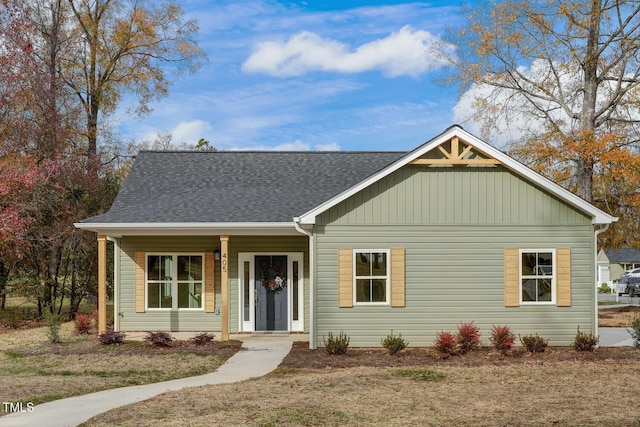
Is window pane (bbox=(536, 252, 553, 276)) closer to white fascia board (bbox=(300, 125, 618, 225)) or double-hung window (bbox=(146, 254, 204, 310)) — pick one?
white fascia board (bbox=(300, 125, 618, 225))

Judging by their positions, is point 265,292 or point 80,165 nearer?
point 265,292

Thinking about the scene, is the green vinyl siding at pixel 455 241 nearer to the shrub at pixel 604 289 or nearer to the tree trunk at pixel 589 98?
the tree trunk at pixel 589 98

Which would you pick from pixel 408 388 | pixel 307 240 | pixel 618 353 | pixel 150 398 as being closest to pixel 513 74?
pixel 307 240

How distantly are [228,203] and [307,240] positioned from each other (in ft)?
7.53

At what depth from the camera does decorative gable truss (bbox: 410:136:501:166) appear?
1581 centimetres

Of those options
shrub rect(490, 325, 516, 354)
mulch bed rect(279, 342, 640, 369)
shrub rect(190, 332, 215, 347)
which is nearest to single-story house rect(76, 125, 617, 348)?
mulch bed rect(279, 342, 640, 369)

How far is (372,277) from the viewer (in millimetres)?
16062

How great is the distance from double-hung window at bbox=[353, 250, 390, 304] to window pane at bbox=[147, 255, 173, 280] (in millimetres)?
5752

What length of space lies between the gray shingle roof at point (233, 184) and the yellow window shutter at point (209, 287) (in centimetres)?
163

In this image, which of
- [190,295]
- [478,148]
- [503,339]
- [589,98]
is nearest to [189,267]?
[190,295]

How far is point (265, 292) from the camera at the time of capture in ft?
62.4

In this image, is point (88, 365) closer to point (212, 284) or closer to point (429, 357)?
point (212, 284)

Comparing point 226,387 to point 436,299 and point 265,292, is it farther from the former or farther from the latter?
point 265,292

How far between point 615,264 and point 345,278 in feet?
180
